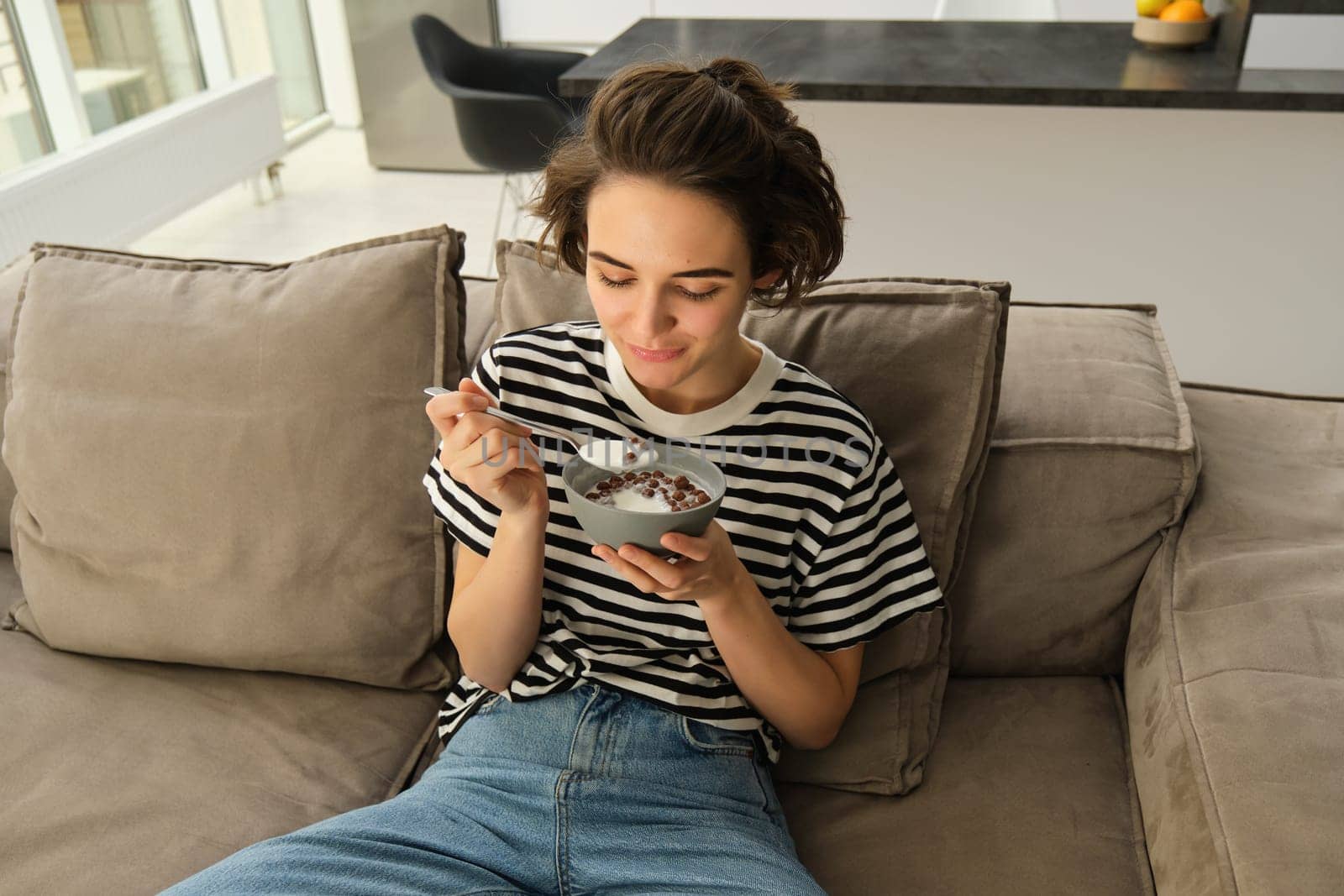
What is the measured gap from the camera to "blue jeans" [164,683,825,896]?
101 centimetres

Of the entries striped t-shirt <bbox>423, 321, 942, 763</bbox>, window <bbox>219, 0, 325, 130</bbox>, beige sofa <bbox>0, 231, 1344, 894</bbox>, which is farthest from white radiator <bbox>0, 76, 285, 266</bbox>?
striped t-shirt <bbox>423, 321, 942, 763</bbox>

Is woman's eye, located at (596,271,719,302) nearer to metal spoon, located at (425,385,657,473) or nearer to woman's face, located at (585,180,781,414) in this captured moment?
woman's face, located at (585,180,781,414)

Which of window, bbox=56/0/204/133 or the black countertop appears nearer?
the black countertop

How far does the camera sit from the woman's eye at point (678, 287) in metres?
1.04

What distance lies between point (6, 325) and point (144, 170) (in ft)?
8.92

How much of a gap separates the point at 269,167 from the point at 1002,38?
3.31m

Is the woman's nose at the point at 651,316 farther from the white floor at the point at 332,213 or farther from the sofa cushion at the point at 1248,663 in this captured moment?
the white floor at the point at 332,213

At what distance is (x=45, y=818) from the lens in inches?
47.4

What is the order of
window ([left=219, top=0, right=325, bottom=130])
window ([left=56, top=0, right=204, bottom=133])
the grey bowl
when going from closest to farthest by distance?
the grey bowl < window ([left=56, top=0, right=204, bottom=133]) < window ([left=219, top=0, right=325, bottom=130])

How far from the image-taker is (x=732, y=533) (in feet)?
3.82

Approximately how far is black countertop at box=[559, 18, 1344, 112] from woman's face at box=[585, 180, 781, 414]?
1.05 m

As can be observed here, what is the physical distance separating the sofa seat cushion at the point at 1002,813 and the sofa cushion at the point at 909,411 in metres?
0.04

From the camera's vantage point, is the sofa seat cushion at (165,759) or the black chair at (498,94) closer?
the sofa seat cushion at (165,759)

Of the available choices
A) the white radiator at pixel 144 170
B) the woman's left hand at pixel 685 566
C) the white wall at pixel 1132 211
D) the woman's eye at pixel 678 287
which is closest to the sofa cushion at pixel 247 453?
the woman's eye at pixel 678 287
